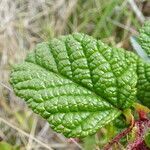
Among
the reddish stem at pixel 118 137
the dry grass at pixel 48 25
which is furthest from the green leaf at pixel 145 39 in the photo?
the dry grass at pixel 48 25

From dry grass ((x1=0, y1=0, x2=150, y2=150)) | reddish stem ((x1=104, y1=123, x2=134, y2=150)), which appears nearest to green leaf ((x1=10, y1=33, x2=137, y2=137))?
reddish stem ((x1=104, y1=123, x2=134, y2=150))

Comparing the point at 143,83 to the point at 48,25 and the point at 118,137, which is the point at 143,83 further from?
the point at 48,25

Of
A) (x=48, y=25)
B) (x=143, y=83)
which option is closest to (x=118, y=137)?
(x=143, y=83)

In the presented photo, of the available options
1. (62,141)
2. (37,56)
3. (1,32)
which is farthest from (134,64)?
A: (1,32)

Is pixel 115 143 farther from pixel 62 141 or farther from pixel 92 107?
pixel 62 141

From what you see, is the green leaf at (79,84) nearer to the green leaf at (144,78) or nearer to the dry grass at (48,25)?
the green leaf at (144,78)
